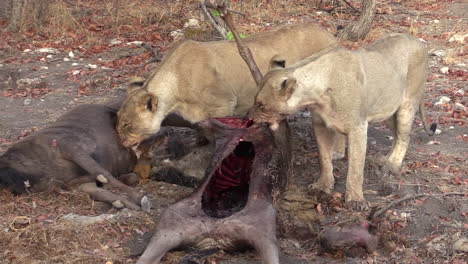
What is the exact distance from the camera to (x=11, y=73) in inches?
384

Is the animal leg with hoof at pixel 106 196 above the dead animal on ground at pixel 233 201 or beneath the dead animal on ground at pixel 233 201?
beneath

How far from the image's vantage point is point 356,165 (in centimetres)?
550

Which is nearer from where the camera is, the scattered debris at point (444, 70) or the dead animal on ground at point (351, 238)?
the dead animal on ground at point (351, 238)

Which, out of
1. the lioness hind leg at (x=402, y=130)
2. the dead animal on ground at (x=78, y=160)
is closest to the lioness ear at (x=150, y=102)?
the dead animal on ground at (x=78, y=160)

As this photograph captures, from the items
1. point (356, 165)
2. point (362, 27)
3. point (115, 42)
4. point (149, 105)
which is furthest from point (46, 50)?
point (356, 165)

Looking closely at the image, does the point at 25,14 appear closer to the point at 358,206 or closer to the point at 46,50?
the point at 46,50

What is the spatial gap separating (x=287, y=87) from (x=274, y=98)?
Answer: 0.42 feet

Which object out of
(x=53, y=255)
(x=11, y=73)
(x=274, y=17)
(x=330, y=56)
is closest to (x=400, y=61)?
(x=330, y=56)

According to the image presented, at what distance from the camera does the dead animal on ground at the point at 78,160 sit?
18.5ft

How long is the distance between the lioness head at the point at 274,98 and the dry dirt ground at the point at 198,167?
2.19 feet

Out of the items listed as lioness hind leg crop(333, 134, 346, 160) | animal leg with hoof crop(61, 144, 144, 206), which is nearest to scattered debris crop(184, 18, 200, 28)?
lioness hind leg crop(333, 134, 346, 160)

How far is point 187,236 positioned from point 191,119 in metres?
2.06

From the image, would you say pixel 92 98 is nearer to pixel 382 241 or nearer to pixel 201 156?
pixel 201 156

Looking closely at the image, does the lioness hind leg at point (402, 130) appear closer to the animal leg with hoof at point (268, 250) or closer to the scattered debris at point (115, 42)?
the animal leg with hoof at point (268, 250)
